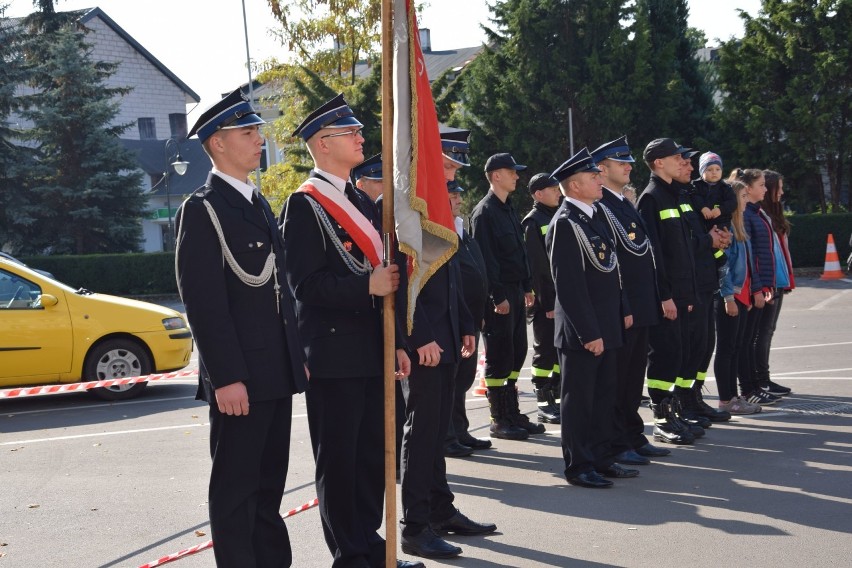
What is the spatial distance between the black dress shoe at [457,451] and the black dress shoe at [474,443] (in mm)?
158

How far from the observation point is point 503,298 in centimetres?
915

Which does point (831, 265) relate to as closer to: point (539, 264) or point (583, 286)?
point (539, 264)

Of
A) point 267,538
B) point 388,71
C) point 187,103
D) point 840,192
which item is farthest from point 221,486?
point 187,103

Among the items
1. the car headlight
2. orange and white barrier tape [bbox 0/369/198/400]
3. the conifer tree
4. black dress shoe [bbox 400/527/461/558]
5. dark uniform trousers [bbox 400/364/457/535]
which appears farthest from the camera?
the conifer tree

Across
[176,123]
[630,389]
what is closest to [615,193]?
[630,389]

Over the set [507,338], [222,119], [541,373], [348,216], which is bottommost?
[541,373]

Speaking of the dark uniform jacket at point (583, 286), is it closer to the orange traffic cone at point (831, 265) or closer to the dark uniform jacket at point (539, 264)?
the dark uniform jacket at point (539, 264)

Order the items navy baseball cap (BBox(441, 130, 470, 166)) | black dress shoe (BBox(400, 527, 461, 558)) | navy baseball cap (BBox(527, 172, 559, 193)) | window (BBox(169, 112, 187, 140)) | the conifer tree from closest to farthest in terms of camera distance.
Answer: black dress shoe (BBox(400, 527, 461, 558)) < navy baseball cap (BBox(441, 130, 470, 166)) < navy baseball cap (BBox(527, 172, 559, 193)) < the conifer tree < window (BBox(169, 112, 187, 140))

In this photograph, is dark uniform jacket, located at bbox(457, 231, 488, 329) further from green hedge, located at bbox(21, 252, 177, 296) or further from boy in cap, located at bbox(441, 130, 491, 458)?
green hedge, located at bbox(21, 252, 177, 296)

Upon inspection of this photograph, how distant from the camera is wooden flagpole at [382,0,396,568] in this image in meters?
4.81

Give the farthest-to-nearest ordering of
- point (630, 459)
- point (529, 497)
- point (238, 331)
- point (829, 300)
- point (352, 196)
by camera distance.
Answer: point (829, 300)
point (630, 459)
point (529, 497)
point (352, 196)
point (238, 331)

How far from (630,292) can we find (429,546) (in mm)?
2955

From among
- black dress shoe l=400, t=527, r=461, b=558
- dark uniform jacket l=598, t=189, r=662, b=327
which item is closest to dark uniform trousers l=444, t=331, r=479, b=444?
dark uniform jacket l=598, t=189, r=662, b=327

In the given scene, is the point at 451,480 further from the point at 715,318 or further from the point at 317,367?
the point at 715,318
